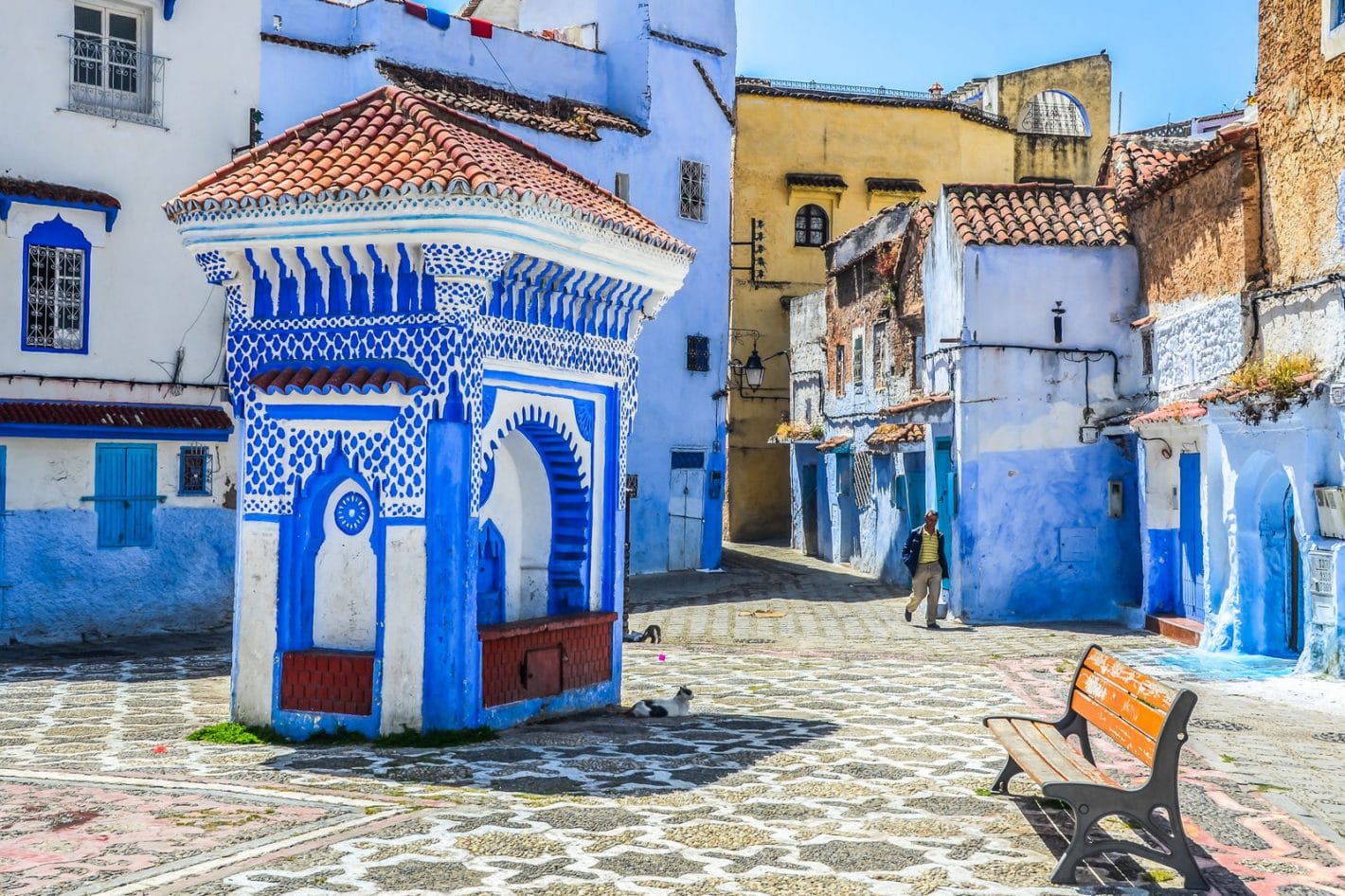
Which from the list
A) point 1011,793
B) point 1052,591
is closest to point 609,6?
point 1052,591

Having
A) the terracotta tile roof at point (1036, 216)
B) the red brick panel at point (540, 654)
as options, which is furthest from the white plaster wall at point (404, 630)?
the terracotta tile roof at point (1036, 216)

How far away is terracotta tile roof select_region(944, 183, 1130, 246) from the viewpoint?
1955cm

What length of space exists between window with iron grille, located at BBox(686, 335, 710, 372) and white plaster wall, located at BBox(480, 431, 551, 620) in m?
16.6

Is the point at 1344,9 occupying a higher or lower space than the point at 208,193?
higher

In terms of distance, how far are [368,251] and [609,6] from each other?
1883 cm

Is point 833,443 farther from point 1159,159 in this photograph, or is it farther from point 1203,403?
point 1203,403

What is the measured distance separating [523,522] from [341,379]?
2398mm

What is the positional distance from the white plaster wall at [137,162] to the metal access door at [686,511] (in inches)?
429

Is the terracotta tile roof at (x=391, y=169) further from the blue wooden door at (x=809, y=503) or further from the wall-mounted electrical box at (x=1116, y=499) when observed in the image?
the blue wooden door at (x=809, y=503)

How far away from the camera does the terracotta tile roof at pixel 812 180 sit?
1358 inches

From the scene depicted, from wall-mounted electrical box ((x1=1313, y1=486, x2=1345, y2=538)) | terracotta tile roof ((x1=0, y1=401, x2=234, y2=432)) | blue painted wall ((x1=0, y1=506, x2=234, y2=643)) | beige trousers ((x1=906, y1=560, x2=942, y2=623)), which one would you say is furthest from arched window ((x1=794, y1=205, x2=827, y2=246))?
wall-mounted electrical box ((x1=1313, y1=486, x2=1345, y2=538))

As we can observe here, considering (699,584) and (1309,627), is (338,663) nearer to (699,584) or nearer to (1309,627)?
(1309,627)

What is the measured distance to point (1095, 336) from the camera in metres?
19.7

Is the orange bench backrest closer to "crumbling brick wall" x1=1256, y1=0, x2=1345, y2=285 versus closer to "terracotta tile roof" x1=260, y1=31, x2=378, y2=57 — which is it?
"crumbling brick wall" x1=1256, y1=0, x2=1345, y2=285
